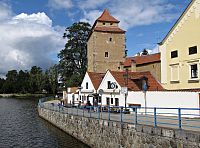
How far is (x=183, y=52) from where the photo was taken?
79.0 ft

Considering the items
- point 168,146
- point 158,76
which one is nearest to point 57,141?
point 168,146

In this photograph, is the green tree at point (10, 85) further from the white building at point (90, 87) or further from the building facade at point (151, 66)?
the building facade at point (151, 66)

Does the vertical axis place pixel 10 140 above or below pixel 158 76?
below

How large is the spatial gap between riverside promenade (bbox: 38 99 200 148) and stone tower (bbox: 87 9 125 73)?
27502 mm

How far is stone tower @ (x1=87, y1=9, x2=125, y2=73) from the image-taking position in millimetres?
50562

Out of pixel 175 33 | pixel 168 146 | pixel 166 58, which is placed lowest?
pixel 168 146

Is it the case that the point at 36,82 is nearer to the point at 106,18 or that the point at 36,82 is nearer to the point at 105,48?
the point at 106,18

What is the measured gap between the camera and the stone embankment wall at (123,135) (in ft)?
33.1

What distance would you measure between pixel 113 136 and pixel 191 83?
11599 millimetres

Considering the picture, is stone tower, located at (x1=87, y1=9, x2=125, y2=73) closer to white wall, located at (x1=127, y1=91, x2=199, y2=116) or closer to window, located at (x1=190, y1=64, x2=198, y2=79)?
window, located at (x1=190, y1=64, x2=198, y2=79)

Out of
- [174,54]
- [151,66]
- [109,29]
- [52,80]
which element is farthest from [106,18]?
[52,80]

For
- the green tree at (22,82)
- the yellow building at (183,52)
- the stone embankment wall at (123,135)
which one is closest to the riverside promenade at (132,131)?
the stone embankment wall at (123,135)

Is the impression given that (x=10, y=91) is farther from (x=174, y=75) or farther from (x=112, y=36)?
(x=174, y=75)

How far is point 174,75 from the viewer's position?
2534cm
